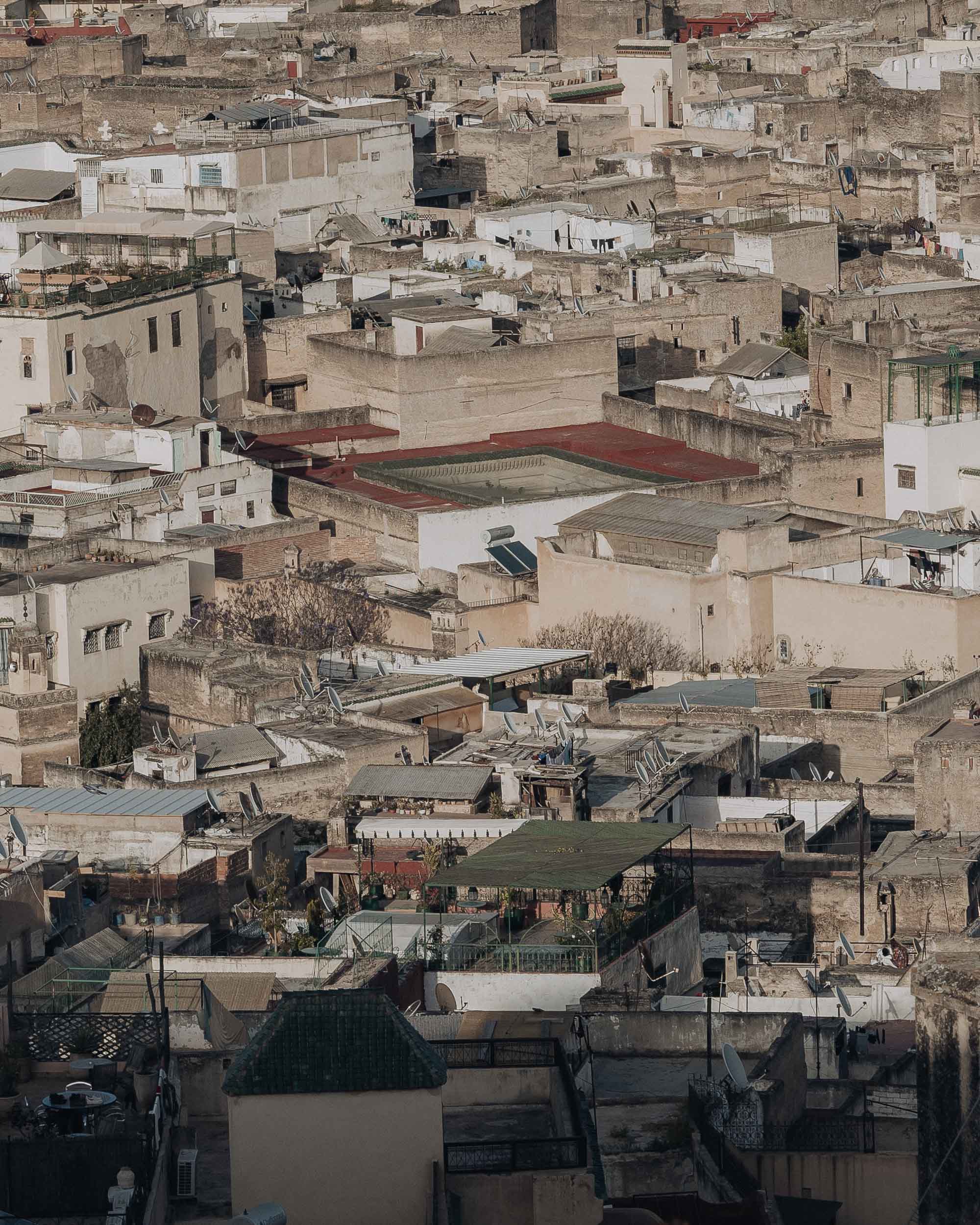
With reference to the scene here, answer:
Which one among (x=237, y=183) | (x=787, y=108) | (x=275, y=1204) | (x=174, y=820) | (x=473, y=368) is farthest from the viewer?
(x=787, y=108)

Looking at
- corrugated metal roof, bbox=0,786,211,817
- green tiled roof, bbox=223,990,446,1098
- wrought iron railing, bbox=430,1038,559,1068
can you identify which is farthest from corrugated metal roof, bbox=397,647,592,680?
green tiled roof, bbox=223,990,446,1098

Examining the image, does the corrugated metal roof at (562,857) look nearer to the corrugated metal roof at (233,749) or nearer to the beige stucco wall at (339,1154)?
the corrugated metal roof at (233,749)

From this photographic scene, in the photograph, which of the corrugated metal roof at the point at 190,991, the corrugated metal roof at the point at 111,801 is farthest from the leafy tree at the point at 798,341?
the corrugated metal roof at the point at 190,991

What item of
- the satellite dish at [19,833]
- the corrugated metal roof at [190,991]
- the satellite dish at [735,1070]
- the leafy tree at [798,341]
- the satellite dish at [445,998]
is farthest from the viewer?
the leafy tree at [798,341]

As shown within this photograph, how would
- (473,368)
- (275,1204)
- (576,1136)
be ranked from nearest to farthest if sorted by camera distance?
(275,1204), (576,1136), (473,368)

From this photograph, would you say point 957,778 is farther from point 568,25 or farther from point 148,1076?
point 568,25

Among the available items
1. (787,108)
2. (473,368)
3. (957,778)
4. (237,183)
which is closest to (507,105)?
(787,108)

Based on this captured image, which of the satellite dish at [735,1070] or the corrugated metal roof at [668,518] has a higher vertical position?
the satellite dish at [735,1070]

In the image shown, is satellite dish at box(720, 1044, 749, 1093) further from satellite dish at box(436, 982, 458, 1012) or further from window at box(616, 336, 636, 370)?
window at box(616, 336, 636, 370)
